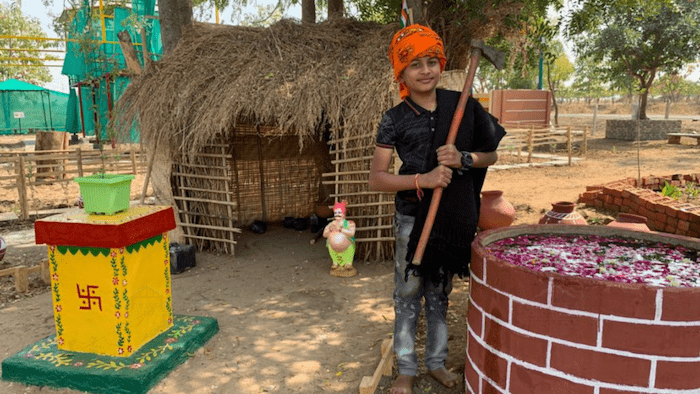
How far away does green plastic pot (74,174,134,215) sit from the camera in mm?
3242

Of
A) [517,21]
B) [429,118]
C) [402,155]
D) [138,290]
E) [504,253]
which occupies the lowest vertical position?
[138,290]

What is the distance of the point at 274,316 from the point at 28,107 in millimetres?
25455

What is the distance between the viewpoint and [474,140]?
8.44 ft

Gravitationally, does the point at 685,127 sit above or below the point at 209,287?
above

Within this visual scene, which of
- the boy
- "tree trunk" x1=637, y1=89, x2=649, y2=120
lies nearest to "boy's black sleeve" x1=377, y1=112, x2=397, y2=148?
the boy

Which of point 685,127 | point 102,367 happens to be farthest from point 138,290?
point 685,127

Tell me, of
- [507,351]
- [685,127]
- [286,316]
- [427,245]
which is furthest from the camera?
[685,127]

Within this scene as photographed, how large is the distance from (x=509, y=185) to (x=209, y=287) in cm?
755

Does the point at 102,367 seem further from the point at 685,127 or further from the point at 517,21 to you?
the point at 685,127

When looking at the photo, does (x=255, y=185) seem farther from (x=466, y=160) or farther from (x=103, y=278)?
(x=466, y=160)

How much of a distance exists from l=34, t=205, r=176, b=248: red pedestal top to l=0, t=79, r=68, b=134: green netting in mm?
24878

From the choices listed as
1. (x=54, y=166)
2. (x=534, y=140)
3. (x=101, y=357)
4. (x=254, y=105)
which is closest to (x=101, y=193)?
(x=101, y=357)

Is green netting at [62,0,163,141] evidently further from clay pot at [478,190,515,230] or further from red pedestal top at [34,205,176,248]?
clay pot at [478,190,515,230]

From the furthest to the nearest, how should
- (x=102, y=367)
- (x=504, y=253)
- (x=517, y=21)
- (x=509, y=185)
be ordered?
(x=509, y=185)
(x=517, y=21)
(x=102, y=367)
(x=504, y=253)
